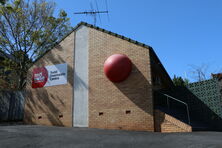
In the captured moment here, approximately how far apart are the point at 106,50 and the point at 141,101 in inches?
144

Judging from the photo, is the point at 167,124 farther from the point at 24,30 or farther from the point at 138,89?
the point at 24,30

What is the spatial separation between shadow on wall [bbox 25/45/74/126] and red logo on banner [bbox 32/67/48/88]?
0.29m

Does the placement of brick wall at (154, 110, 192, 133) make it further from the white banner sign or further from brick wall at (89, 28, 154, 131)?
the white banner sign

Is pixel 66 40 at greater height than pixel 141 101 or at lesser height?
greater

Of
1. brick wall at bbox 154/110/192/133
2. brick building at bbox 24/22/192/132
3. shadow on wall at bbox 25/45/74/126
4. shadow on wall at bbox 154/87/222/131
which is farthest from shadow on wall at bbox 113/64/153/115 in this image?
shadow on wall at bbox 25/45/74/126

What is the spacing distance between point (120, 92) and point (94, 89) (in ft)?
5.52

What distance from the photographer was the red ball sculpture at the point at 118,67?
9172 mm

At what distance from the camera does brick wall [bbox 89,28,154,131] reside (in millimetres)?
8789

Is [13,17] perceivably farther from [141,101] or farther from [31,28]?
[141,101]

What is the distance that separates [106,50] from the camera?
10398 mm

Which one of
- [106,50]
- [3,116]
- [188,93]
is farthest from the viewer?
[3,116]

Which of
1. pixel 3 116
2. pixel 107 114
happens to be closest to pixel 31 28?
pixel 3 116

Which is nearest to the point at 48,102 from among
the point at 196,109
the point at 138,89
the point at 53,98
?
the point at 53,98

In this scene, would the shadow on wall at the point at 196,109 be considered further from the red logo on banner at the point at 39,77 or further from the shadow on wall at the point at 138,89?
the red logo on banner at the point at 39,77
